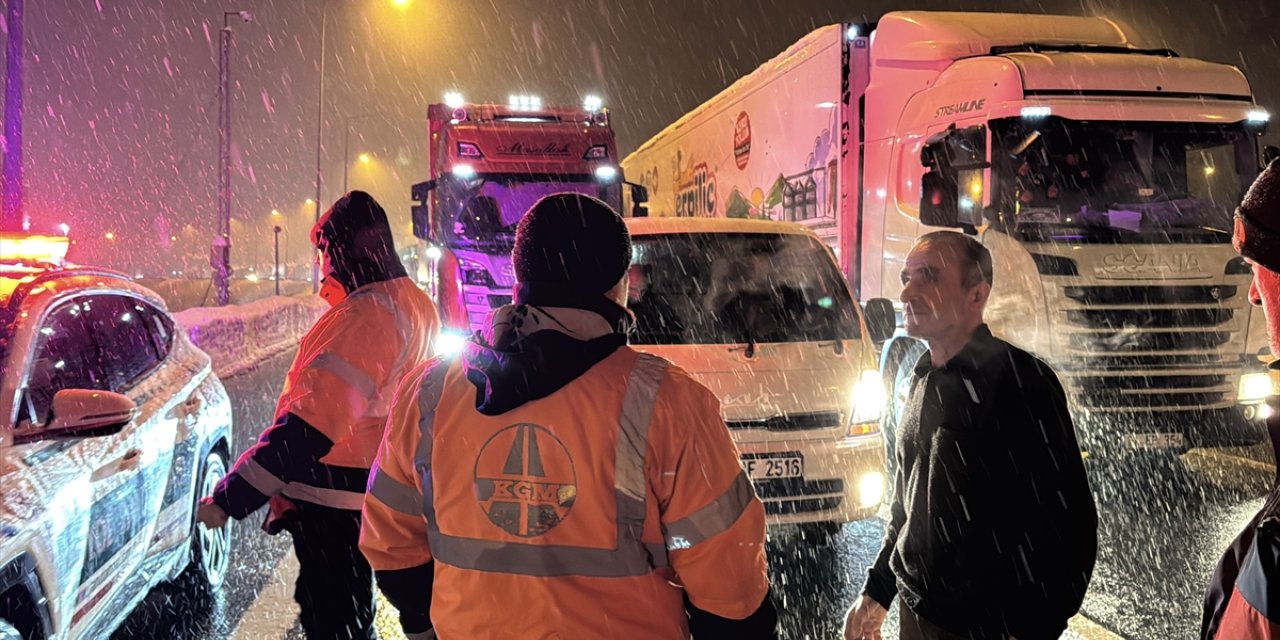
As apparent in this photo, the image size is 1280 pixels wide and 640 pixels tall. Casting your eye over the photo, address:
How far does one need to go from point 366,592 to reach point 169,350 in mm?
2329

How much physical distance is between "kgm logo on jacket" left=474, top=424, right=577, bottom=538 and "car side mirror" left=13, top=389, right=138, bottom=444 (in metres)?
1.98

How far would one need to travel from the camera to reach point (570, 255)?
1847 millimetres

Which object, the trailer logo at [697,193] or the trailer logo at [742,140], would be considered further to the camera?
the trailer logo at [697,193]

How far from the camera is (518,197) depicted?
12234 millimetres

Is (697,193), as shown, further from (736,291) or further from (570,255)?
(570,255)

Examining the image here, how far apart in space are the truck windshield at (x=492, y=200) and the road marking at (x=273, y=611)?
22.7 feet

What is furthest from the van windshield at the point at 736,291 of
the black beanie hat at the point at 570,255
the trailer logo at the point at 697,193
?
the trailer logo at the point at 697,193

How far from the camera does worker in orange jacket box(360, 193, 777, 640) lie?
1775 millimetres

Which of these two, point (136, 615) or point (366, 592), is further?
point (136, 615)

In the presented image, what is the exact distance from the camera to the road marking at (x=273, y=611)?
4344mm

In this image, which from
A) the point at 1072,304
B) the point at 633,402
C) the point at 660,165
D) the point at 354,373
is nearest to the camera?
the point at 633,402

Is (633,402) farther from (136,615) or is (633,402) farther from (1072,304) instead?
(1072,304)

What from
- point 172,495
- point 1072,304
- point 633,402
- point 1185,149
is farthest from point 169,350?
point 1185,149

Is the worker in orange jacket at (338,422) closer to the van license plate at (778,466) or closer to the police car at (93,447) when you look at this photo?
the police car at (93,447)
